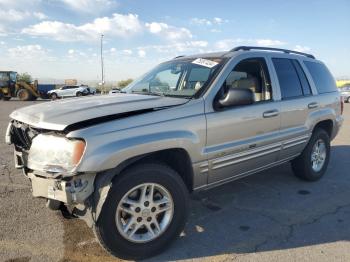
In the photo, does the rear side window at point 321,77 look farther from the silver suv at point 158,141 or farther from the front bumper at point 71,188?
the front bumper at point 71,188

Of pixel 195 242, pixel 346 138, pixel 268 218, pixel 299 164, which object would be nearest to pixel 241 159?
pixel 268 218

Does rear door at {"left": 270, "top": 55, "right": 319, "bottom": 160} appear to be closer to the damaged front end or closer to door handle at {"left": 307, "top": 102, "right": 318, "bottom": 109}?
door handle at {"left": 307, "top": 102, "right": 318, "bottom": 109}

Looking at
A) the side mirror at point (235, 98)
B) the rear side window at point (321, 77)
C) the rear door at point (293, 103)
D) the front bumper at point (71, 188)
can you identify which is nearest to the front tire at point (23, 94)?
the rear side window at point (321, 77)

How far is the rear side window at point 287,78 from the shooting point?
4.84m

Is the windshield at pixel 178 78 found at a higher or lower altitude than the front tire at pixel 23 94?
higher

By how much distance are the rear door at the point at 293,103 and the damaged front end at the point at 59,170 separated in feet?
9.27

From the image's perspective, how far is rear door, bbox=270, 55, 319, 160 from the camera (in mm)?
4809

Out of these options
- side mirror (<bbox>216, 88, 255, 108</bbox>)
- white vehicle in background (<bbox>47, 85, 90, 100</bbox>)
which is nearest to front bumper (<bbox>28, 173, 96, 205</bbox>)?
side mirror (<bbox>216, 88, 255, 108</bbox>)

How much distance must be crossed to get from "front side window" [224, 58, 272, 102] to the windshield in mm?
316

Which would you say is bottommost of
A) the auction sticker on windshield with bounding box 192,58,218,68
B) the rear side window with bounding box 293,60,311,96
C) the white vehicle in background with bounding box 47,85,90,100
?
the white vehicle in background with bounding box 47,85,90,100

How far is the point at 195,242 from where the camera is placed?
3.62 metres

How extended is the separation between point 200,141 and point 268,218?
4.57ft

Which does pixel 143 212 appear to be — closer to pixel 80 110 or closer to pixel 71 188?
pixel 71 188

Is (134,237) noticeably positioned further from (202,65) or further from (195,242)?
(202,65)
